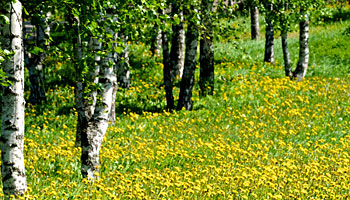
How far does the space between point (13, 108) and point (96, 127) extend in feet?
6.31

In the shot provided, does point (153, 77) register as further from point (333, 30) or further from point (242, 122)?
point (333, 30)

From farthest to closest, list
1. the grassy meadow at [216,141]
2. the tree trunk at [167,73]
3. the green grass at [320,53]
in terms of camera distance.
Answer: the green grass at [320,53]
the tree trunk at [167,73]
the grassy meadow at [216,141]

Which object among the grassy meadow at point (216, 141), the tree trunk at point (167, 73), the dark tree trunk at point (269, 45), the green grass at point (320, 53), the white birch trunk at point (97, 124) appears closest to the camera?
the grassy meadow at point (216, 141)

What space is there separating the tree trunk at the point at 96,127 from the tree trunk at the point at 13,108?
1567 millimetres

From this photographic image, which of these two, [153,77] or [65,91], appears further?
[153,77]

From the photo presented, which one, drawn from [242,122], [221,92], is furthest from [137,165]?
[221,92]

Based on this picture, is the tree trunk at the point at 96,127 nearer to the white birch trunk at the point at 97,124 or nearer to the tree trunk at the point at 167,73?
the white birch trunk at the point at 97,124

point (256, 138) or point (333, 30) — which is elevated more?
point (333, 30)

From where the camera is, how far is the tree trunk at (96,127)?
6.20m

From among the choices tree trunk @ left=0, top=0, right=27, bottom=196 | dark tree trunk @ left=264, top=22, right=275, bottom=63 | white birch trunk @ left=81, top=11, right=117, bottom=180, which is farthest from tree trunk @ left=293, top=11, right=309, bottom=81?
tree trunk @ left=0, top=0, right=27, bottom=196

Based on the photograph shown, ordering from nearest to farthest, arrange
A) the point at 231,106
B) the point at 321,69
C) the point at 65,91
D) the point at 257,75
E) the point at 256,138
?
the point at 256,138 → the point at 231,106 → the point at 65,91 → the point at 257,75 → the point at 321,69

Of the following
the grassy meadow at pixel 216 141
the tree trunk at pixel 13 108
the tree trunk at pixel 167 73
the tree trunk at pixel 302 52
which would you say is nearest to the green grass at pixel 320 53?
the grassy meadow at pixel 216 141

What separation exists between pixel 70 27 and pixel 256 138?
5512 millimetres

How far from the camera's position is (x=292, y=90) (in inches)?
540
